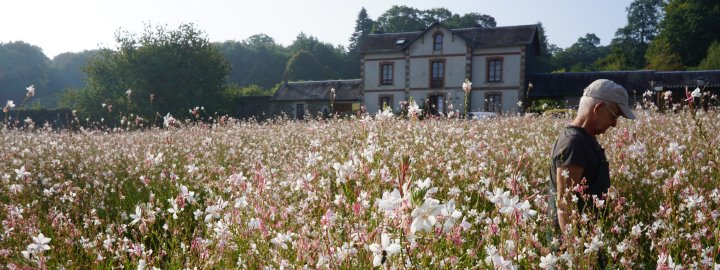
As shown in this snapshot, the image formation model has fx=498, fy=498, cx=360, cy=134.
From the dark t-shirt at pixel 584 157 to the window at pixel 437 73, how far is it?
2906 centimetres

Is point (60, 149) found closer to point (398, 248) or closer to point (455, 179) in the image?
point (455, 179)

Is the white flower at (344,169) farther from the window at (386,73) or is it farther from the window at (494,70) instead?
the window at (386,73)

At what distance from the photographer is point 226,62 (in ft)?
116

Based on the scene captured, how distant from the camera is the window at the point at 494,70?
30531 mm

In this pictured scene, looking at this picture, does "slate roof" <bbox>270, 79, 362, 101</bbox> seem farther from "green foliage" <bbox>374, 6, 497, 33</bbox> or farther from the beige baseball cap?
"green foliage" <bbox>374, 6, 497, 33</bbox>

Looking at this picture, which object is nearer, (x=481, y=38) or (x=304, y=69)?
(x=481, y=38)

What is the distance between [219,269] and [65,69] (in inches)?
4002

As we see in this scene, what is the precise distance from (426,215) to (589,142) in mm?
1974

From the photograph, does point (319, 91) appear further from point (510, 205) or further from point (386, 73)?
point (510, 205)

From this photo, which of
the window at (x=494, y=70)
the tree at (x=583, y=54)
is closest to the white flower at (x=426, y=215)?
the window at (x=494, y=70)

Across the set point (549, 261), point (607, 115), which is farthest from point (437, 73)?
point (549, 261)

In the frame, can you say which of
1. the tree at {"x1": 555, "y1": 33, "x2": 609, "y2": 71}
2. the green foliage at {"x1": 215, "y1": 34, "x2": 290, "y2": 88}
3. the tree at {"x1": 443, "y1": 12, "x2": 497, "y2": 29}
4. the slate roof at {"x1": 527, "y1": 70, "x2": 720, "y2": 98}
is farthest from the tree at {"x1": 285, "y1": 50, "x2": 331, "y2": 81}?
the slate roof at {"x1": 527, "y1": 70, "x2": 720, "y2": 98}

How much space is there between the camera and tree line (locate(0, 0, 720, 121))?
3197 cm

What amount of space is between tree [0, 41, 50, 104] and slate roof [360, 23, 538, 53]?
60.4 m
